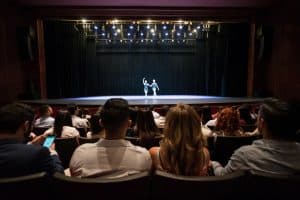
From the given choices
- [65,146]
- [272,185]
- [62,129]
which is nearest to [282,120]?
[272,185]

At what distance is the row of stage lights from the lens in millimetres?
11484

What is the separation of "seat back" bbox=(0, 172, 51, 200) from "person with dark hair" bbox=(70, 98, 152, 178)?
281mm

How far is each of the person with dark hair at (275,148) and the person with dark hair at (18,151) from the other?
42.9 inches

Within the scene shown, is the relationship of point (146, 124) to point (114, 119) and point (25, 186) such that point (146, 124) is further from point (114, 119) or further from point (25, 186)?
point (25, 186)

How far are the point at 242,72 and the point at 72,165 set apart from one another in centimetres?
987

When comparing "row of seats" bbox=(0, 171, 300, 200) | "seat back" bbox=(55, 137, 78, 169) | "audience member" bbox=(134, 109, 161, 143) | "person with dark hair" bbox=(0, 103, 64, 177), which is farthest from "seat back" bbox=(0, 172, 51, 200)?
"audience member" bbox=(134, 109, 161, 143)

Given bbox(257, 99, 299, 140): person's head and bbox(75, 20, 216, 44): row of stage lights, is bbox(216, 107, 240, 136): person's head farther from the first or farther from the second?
bbox(75, 20, 216, 44): row of stage lights

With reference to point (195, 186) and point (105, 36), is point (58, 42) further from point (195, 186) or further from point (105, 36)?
point (195, 186)

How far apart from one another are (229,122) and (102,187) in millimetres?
2155

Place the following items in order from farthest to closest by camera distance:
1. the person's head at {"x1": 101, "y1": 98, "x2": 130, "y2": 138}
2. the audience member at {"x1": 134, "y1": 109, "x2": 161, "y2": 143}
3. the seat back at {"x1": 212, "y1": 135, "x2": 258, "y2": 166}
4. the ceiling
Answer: the ceiling → the audience member at {"x1": 134, "y1": 109, "x2": 161, "y2": 143} → the seat back at {"x1": 212, "y1": 135, "x2": 258, "y2": 166} → the person's head at {"x1": 101, "y1": 98, "x2": 130, "y2": 138}

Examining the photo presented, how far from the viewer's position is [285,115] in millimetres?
1763

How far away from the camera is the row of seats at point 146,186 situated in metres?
1.51

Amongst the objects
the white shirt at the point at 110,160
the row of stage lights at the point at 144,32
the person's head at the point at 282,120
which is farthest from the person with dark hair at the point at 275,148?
the row of stage lights at the point at 144,32

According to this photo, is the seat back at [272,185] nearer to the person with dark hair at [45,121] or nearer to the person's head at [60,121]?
the person's head at [60,121]
